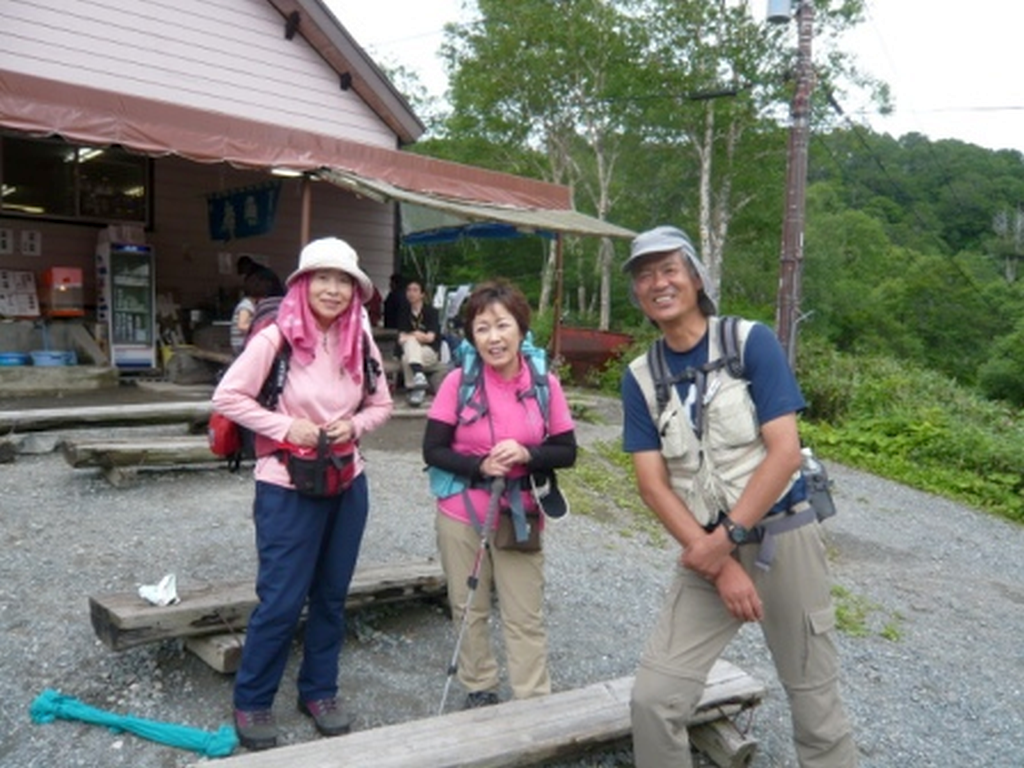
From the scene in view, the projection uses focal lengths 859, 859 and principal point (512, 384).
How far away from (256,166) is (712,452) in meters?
7.29

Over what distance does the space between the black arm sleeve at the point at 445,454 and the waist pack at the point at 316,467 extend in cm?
38

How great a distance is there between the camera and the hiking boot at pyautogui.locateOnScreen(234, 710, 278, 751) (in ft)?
10.1

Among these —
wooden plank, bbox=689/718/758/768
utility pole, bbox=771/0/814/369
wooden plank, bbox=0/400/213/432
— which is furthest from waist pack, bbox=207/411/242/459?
utility pole, bbox=771/0/814/369

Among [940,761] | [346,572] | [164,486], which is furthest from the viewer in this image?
[164,486]

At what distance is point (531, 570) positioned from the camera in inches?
133

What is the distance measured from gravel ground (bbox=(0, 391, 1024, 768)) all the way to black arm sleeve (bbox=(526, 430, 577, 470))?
1.17 m

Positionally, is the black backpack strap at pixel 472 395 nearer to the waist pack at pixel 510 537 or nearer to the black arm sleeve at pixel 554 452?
the black arm sleeve at pixel 554 452

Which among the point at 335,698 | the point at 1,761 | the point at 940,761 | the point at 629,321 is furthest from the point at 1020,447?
the point at 629,321

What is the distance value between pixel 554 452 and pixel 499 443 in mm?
223

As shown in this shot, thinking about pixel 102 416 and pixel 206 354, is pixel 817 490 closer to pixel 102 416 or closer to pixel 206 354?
pixel 102 416

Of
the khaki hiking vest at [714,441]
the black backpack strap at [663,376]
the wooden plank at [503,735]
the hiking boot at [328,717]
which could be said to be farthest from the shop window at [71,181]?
the khaki hiking vest at [714,441]

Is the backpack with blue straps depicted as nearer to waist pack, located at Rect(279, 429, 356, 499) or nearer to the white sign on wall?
waist pack, located at Rect(279, 429, 356, 499)

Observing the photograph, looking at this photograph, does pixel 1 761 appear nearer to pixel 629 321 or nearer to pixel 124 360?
pixel 124 360

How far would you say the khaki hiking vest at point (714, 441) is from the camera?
8.39 ft
